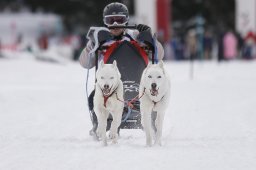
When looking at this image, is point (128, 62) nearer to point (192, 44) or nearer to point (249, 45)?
point (192, 44)

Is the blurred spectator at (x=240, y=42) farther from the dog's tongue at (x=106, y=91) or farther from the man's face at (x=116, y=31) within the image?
the dog's tongue at (x=106, y=91)

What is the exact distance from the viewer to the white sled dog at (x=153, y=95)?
6508 millimetres

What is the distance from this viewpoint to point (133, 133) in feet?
26.8

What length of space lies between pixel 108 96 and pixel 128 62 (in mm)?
828

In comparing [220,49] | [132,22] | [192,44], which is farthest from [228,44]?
[132,22]

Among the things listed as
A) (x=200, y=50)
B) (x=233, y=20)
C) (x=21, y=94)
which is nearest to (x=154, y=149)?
(x=21, y=94)

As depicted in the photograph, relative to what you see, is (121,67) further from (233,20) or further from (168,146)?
(233,20)

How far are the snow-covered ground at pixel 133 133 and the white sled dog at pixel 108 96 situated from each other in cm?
23

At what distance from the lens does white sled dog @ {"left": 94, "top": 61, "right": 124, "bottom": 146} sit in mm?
6574

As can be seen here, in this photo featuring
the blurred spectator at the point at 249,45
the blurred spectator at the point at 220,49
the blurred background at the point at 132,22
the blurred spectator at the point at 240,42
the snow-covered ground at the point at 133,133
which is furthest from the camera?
the blurred background at the point at 132,22

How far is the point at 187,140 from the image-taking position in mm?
7410

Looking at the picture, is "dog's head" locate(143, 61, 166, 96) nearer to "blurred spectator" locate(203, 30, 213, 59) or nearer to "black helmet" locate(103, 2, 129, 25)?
"black helmet" locate(103, 2, 129, 25)

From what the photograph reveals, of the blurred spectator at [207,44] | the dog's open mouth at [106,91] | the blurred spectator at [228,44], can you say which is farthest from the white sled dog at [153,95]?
the blurred spectator at [207,44]

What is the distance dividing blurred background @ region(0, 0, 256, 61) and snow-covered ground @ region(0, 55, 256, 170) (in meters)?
13.5
